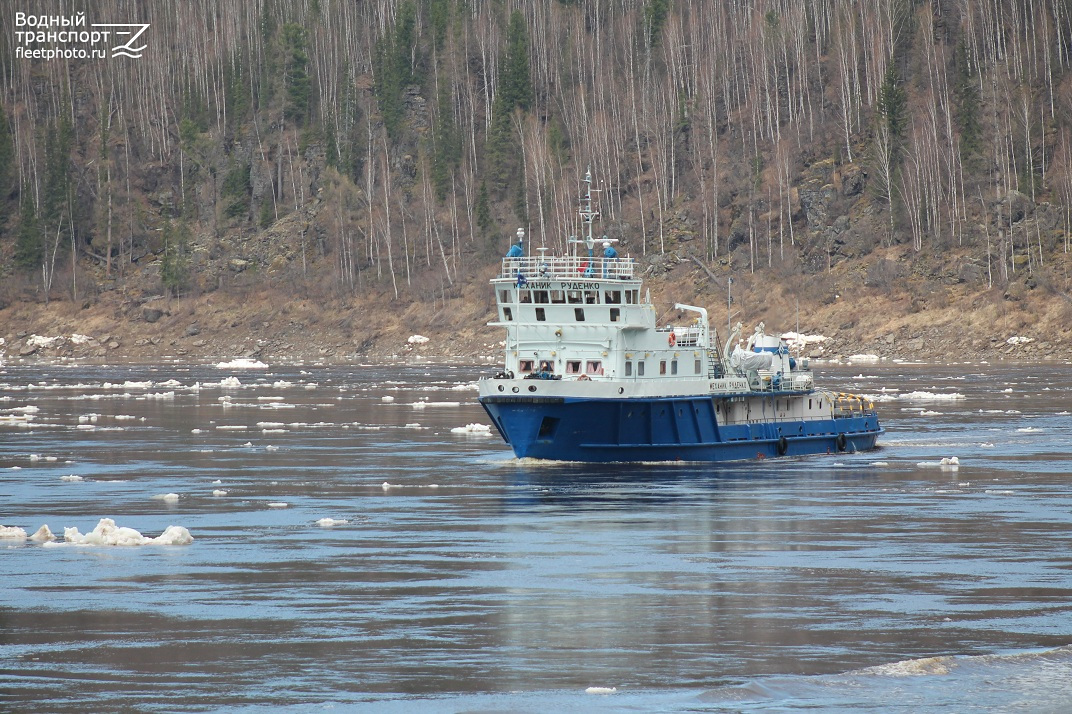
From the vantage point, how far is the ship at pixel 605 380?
155 feet

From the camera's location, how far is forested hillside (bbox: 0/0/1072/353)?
126 metres

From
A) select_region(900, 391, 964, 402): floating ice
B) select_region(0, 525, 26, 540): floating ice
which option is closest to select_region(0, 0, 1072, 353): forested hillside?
select_region(900, 391, 964, 402): floating ice

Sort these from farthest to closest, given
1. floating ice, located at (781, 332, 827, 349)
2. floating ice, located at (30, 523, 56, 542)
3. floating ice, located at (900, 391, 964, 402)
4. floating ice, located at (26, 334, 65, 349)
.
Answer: floating ice, located at (26, 334, 65, 349) < floating ice, located at (781, 332, 827, 349) < floating ice, located at (900, 391, 964, 402) < floating ice, located at (30, 523, 56, 542)

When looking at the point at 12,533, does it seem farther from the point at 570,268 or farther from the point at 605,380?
the point at 570,268

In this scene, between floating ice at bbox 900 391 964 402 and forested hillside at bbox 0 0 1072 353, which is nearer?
floating ice at bbox 900 391 964 402

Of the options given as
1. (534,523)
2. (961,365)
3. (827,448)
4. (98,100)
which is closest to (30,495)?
(534,523)

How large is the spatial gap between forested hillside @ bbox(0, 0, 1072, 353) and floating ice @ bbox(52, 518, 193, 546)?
9246 centimetres

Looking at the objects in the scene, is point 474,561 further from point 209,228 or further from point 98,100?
point 98,100

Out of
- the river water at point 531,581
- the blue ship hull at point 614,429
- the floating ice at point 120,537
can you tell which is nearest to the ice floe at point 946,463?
the river water at point 531,581

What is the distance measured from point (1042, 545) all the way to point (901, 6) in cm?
11568

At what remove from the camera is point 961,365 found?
106188 millimetres

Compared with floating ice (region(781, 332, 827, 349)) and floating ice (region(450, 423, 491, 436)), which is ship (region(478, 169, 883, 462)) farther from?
floating ice (region(781, 332, 827, 349))

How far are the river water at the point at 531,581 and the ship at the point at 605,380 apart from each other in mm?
1092

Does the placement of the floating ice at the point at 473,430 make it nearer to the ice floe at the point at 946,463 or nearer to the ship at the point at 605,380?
the ship at the point at 605,380
